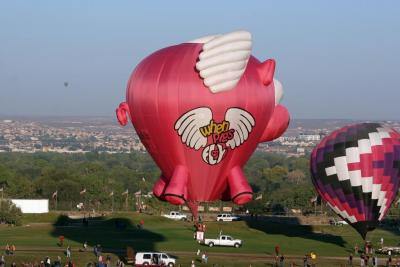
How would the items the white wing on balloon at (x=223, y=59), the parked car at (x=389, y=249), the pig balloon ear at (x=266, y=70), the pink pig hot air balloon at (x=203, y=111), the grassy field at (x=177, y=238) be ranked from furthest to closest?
1. the parked car at (x=389, y=249)
2. the grassy field at (x=177, y=238)
3. the pig balloon ear at (x=266, y=70)
4. the pink pig hot air balloon at (x=203, y=111)
5. the white wing on balloon at (x=223, y=59)

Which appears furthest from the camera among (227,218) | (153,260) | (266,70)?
(227,218)

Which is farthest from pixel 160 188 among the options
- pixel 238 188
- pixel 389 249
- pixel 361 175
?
pixel 389 249

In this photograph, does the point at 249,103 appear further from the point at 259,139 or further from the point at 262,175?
the point at 262,175

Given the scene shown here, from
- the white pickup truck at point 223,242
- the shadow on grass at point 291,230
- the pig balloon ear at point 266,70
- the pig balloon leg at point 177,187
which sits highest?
the pig balloon ear at point 266,70

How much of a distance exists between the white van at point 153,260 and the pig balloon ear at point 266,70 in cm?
1346

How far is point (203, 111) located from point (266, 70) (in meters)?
3.22

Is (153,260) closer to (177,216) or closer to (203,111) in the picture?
(203,111)

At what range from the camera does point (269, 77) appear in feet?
146

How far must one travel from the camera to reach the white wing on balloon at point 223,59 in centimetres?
4266

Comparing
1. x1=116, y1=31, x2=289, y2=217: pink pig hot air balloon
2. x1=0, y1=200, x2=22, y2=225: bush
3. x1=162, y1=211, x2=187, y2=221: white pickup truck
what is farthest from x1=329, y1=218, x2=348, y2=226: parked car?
x1=116, y1=31, x2=289, y2=217: pink pig hot air balloon

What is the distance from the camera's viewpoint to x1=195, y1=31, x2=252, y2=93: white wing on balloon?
140 ft

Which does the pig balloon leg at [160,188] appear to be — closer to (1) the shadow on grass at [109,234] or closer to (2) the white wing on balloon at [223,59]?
(2) the white wing on balloon at [223,59]

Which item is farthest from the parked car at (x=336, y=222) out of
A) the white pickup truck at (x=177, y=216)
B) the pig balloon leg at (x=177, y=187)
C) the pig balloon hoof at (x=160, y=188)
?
the pig balloon leg at (x=177, y=187)

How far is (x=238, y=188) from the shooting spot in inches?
1759
